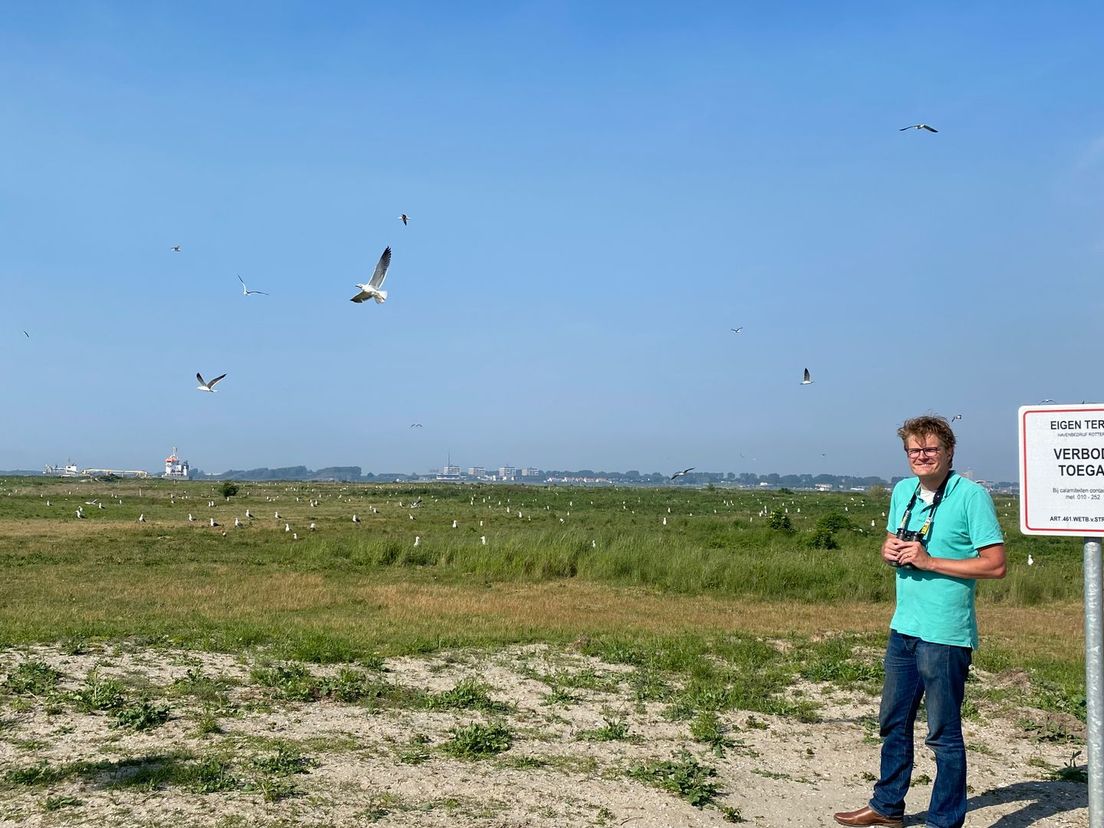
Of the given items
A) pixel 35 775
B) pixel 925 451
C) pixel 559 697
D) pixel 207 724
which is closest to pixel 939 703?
pixel 925 451

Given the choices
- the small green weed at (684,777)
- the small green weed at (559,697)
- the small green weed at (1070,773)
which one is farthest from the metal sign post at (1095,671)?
the small green weed at (559,697)

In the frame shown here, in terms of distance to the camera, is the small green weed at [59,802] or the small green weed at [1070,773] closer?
the small green weed at [59,802]

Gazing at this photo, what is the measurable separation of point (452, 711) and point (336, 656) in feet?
7.92

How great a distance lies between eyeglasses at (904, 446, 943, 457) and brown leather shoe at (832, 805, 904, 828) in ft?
6.82

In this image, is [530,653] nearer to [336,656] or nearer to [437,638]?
[437,638]

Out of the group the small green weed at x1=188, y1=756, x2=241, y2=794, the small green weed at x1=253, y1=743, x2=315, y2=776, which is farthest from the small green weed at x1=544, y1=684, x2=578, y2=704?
the small green weed at x1=188, y1=756, x2=241, y2=794

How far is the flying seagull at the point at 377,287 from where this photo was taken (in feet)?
35.9

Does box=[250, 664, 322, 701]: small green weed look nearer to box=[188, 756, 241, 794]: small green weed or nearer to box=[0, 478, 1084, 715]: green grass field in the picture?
box=[0, 478, 1084, 715]: green grass field

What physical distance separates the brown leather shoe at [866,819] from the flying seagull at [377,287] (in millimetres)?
7789

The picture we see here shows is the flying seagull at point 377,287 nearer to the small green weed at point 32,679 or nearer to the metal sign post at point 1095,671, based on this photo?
the small green weed at point 32,679

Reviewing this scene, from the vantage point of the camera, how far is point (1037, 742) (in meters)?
7.14

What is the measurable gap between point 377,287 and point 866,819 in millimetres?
8118

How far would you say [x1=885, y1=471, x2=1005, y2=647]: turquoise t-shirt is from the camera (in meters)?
4.70

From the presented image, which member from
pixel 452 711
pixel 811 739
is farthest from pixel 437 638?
pixel 811 739
